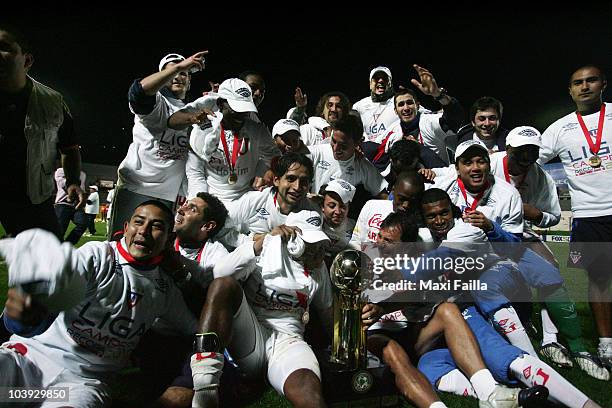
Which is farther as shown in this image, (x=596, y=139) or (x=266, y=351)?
(x=596, y=139)

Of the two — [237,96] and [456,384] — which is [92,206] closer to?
[237,96]

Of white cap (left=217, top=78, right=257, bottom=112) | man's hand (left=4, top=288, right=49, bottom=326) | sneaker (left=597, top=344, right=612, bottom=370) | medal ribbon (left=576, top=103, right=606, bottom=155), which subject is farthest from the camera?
medal ribbon (left=576, top=103, right=606, bottom=155)

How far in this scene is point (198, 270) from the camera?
2.67 meters

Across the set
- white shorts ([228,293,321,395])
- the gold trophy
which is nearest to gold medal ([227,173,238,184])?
white shorts ([228,293,321,395])

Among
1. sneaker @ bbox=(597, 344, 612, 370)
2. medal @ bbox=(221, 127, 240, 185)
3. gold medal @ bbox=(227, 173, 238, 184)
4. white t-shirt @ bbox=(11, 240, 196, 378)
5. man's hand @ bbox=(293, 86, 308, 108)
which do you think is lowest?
sneaker @ bbox=(597, 344, 612, 370)

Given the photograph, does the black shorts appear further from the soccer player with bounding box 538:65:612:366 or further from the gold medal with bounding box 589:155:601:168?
the gold medal with bounding box 589:155:601:168

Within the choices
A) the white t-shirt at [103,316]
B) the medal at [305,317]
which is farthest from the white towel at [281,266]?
the white t-shirt at [103,316]

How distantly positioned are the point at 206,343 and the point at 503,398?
144 centimetres

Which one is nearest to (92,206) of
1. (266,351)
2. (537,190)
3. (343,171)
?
(343,171)

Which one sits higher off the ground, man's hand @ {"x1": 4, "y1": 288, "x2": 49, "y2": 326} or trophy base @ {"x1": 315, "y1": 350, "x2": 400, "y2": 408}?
man's hand @ {"x1": 4, "y1": 288, "x2": 49, "y2": 326}

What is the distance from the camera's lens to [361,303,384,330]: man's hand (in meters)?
2.76

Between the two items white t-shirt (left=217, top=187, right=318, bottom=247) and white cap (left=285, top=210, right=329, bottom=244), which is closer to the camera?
white cap (left=285, top=210, right=329, bottom=244)

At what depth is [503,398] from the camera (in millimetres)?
2346

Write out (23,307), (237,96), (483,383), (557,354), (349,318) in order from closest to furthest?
(23,307) < (483,383) < (349,318) < (557,354) < (237,96)
